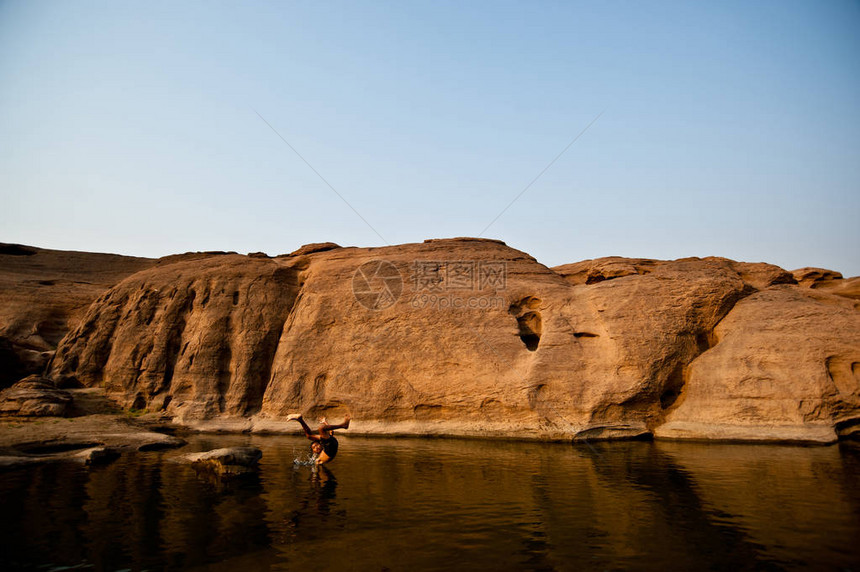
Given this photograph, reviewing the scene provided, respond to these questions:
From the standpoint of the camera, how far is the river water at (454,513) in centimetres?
868

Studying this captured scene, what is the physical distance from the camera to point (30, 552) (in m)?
8.86

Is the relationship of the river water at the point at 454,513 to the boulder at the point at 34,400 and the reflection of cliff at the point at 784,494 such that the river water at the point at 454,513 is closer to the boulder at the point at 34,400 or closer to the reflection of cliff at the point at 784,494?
the reflection of cliff at the point at 784,494

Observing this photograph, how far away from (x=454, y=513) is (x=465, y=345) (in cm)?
1161

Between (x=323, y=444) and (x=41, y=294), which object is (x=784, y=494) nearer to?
(x=323, y=444)

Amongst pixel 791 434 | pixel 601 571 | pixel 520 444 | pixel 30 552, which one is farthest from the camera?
pixel 520 444

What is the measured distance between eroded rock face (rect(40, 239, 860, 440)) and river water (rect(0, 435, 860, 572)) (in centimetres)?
313

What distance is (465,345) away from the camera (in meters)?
22.6

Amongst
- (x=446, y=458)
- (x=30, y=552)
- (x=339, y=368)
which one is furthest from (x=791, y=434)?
(x=30, y=552)

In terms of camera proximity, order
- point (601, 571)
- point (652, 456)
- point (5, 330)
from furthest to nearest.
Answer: point (5, 330)
point (652, 456)
point (601, 571)

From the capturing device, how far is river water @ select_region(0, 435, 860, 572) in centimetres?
868

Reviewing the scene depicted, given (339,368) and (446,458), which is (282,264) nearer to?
(339,368)

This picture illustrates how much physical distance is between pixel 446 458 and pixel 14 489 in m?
11.4

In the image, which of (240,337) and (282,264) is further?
(282,264)

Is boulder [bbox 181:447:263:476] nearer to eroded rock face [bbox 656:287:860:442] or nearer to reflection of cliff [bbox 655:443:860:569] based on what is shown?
reflection of cliff [bbox 655:443:860:569]
